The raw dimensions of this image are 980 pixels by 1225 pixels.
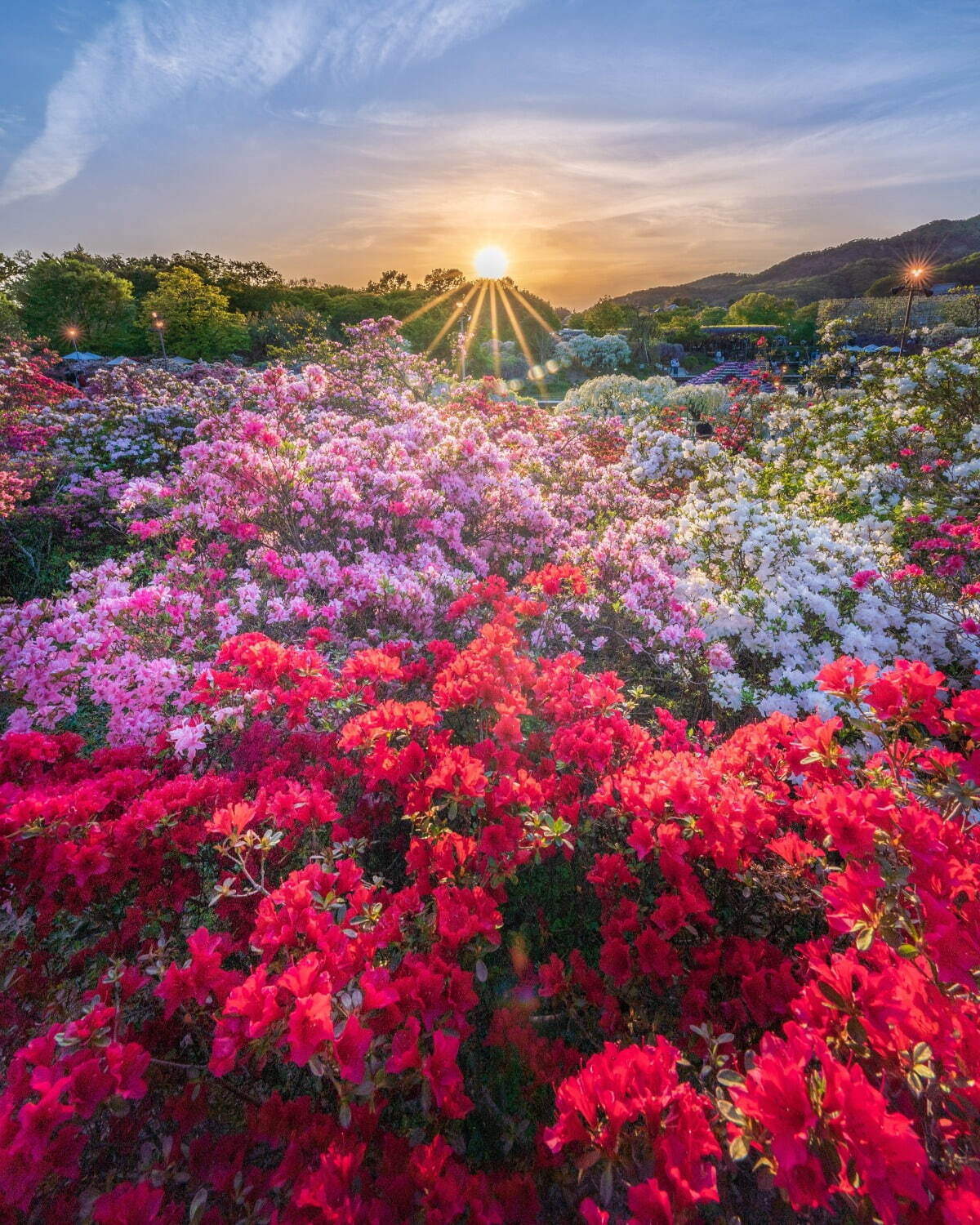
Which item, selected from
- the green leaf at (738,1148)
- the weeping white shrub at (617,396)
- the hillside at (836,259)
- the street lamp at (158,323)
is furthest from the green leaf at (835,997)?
the hillside at (836,259)

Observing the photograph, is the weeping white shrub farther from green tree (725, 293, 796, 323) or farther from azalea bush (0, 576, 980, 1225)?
A: green tree (725, 293, 796, 323)

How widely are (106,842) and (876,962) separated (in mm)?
2369

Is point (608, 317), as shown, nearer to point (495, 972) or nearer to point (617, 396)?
point (617, 396)

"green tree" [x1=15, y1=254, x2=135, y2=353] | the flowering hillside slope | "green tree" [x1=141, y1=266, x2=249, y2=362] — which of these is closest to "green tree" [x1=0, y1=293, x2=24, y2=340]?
"green tree" [x1=15, y1=254, x2=135, y2=353]

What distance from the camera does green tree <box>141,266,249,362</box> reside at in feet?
118

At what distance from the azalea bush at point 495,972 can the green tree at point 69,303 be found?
1725 inches

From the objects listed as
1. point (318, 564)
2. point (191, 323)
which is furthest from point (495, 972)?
point (191, 323)

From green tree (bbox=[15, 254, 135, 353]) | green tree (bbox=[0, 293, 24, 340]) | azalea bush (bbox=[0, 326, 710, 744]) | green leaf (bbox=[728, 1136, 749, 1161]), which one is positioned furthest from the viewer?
green tree (bbox=[15, 254, 135, 353])

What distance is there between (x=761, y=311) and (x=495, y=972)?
74721 millimetres

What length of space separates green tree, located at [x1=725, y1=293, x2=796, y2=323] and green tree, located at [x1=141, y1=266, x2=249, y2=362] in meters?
49.0

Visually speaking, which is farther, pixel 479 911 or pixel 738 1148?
pixel 479 911

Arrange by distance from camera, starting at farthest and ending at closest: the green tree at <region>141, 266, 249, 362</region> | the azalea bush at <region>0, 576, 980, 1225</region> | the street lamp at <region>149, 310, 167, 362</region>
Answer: the green tree at <region>141, 266, 249, 362</region> → the street lamp at <region>149, 310, 167, 362</region> → the azalea bush at <region>0, 576, 980, 1225</region>

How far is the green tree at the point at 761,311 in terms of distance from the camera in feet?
193

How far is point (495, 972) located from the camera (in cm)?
204
